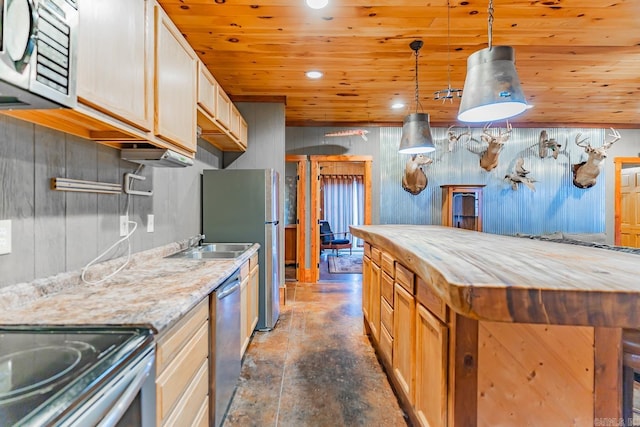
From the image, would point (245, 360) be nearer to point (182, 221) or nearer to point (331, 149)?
point (182, 221)

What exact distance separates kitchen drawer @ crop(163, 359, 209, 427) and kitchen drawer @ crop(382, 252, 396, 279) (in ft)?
4.05

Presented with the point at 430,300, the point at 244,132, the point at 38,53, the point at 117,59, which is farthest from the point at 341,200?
the point at 38,53

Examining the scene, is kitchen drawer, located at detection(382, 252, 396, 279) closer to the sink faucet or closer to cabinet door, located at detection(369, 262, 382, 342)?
cabinet door, located at detection(369, 262, 382, 342)

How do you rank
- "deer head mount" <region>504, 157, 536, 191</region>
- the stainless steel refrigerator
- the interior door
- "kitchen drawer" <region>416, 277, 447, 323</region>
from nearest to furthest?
1. "kitchen drawer" <region>416, 277, 447, 323</region>
2. the stainless steel refrigerator
3. "deer head mount" <region>504, 157, 536, 191</region>
4. the interior door

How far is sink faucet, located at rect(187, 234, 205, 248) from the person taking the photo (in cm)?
288

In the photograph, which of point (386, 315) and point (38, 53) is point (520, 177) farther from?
point (38, 53)

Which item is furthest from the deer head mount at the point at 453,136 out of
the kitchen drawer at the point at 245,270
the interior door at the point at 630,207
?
the kitchen drawer at the point at 245,270

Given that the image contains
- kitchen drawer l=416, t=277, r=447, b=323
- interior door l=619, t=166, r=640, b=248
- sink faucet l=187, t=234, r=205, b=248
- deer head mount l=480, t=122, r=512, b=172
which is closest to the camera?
kitchen drawer l=416, t=277, r=447, b=323

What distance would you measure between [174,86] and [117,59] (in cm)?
56

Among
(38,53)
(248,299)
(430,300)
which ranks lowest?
(248,299)

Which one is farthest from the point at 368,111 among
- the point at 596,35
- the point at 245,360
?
the point at 245,360

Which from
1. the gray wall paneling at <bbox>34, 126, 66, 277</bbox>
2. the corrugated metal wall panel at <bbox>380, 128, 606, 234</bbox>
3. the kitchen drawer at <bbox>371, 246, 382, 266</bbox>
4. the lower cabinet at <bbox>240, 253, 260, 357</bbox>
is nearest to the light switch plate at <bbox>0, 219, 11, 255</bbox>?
the gray wall paneling at <bbox>34, 126, 66, 277</bbox>

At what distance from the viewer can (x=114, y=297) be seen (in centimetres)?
132

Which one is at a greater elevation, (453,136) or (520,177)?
(453,136)
